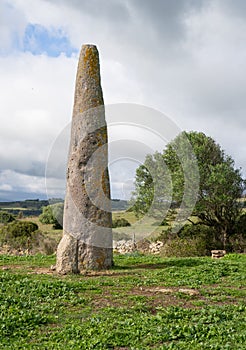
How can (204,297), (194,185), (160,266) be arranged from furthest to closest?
(194,185) < (160,266) < (204,297)

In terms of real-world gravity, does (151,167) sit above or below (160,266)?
above

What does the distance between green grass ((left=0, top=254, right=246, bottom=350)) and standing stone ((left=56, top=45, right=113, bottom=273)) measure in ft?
2.15

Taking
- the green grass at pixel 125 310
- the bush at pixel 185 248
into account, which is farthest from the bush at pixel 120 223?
the green grass at pixel 125 310

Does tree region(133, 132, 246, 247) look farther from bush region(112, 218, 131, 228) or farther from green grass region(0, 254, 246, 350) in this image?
green grass region(0, 254, 246, 350)

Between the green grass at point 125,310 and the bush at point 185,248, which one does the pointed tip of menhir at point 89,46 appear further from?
the bush at point 185,248

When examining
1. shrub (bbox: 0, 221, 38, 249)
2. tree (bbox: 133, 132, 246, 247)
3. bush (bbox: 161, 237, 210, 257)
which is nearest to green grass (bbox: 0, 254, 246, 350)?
bush (bbox: 161, 237, 210, 257)

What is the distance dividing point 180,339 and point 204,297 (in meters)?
3.23

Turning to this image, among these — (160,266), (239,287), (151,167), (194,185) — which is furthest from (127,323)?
(151,167)

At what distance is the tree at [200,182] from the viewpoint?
28.5 m

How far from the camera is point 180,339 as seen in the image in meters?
7.02

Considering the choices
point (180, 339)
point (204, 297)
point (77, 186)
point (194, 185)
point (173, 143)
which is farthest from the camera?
point (173, 143)

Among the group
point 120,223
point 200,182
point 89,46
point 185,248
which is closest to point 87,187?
point 89,46

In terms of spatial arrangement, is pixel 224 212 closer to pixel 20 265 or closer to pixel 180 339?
pixel 20 265

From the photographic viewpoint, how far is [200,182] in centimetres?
2862
